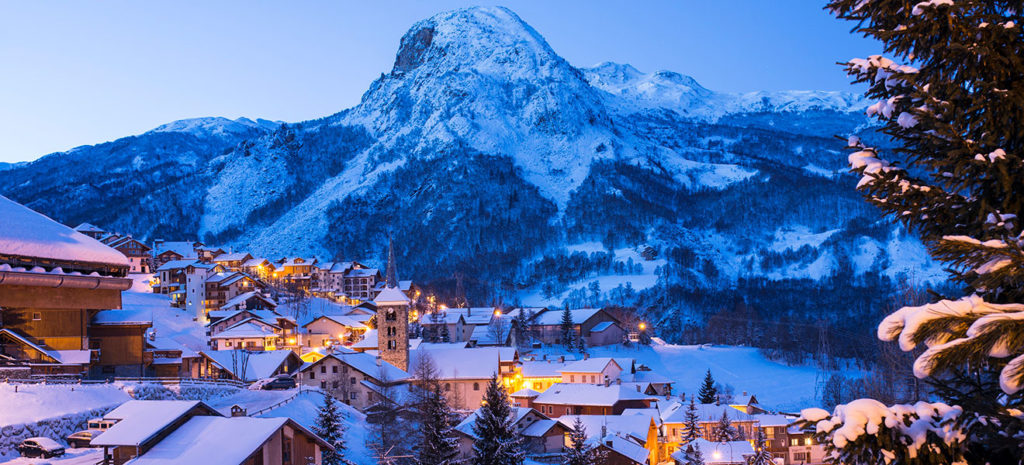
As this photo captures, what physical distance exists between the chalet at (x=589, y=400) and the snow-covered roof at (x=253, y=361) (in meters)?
24.5

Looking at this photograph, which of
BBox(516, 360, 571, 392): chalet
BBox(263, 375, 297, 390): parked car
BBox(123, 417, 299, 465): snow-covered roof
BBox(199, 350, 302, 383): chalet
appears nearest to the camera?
BBox(123, 417, 299, 465): snow-covered roof

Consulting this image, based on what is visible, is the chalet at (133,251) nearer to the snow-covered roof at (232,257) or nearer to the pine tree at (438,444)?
the snow-covered roof at (232,257)

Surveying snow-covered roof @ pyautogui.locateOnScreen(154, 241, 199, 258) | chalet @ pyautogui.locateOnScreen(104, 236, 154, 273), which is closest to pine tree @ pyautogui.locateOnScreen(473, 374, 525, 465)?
chalet @ pyautogui.locateOnScreen(104, 236, 154, 273)

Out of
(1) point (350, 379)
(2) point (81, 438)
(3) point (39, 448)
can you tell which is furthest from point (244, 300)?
(3) point (39, 448)

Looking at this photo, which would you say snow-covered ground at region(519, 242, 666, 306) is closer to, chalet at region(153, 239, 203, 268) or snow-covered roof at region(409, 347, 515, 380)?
chalet at region(153, 239, 203, 268)

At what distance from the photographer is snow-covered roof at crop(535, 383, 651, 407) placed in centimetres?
6856

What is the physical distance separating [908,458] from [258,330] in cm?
7932

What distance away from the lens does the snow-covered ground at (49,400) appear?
2882 cm

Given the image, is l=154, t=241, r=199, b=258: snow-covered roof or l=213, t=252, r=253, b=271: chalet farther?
l=213, t=252, r=253, b=271: chalet

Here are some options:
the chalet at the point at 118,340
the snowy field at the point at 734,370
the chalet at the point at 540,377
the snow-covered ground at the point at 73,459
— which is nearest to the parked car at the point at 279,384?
the chalet at the point at 118,340

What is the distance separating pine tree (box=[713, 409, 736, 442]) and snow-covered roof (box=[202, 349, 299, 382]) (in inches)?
1511

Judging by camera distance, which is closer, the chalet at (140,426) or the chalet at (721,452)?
the chalet at (140,426)

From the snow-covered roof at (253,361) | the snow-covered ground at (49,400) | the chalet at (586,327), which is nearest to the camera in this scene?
the snow-covered ground at (49,400)

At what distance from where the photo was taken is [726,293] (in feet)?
582
